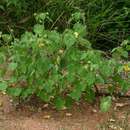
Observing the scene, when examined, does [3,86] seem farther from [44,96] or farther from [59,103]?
[59,103]

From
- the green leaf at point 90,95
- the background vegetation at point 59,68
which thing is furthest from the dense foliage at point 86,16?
the green leaf at point 90,95

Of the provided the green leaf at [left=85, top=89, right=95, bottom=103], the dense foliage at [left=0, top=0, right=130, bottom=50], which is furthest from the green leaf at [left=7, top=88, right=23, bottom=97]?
the dense foliage at [left=0, top=0, right=130, bottom=50]

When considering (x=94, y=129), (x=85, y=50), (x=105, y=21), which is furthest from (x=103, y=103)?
(x=105, y=21)

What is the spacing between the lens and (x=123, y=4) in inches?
249

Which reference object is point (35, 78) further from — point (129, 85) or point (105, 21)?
point (105, 21)

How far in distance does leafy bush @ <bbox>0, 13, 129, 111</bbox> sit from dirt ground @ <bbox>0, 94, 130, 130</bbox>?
0.46ft

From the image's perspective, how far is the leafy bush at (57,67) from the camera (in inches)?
173

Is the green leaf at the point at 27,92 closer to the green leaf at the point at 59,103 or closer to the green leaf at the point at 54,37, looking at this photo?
the green leaf at the point at 59,103

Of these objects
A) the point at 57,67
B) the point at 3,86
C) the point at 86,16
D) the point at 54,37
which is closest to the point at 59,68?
the point at 57,67

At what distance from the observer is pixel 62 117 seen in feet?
15.4

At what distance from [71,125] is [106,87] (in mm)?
667

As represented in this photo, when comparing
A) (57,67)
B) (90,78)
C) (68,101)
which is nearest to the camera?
(90,78)

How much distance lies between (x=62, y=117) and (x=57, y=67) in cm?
47

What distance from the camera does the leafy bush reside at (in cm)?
440
